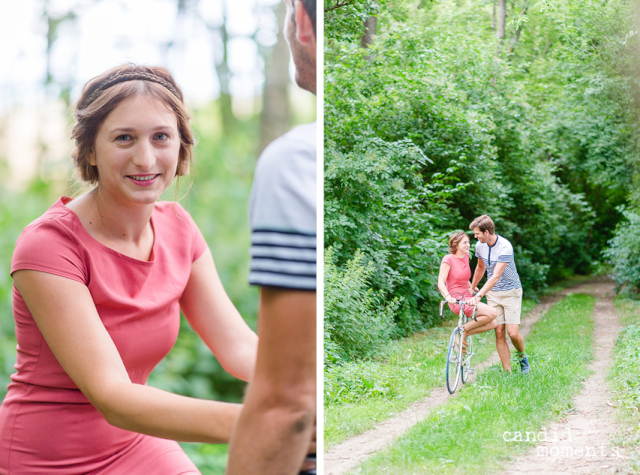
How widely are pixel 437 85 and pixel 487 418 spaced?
149 centimetres

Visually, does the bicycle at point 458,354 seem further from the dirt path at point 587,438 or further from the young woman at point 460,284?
the dirt path at point 587,438

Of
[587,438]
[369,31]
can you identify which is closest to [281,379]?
[587,438]

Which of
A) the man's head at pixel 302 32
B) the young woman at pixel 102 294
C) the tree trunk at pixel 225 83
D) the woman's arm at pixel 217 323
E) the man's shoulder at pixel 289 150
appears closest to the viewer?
the man's shoulder at pixel 289 150

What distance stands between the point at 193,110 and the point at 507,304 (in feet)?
5.50

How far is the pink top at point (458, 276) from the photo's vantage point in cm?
240

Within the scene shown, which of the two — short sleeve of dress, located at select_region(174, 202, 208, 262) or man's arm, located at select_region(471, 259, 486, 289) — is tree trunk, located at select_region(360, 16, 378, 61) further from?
short sleeve of dress, located at select_region(174, 202, 208, 262)

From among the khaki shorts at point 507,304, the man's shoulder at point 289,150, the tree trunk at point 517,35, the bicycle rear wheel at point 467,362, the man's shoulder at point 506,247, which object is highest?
Result: the tree trunk at point 517,35

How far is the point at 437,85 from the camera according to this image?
8.45 feet

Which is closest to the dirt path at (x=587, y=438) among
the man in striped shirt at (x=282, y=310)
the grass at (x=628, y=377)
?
the grass at (x=628, y=377)

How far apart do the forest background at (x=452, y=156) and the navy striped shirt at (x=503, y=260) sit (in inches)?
1.4

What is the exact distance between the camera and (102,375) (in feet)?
3.91

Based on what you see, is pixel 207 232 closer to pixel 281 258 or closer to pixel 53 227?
pixel 53 227

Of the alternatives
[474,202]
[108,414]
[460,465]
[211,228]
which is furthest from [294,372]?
[211,228]

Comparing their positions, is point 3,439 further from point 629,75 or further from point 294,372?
point 629,75
